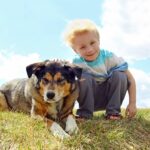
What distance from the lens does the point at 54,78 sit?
6.78 metres

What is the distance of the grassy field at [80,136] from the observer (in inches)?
233

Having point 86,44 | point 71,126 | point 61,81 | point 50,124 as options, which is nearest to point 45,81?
point 61,81

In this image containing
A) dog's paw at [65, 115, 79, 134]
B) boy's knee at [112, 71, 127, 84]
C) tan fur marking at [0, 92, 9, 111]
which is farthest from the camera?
tan fur marking at [0, 92, 9, 111]

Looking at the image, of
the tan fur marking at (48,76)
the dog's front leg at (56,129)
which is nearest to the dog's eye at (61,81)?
the tan fur marking at (48,76)

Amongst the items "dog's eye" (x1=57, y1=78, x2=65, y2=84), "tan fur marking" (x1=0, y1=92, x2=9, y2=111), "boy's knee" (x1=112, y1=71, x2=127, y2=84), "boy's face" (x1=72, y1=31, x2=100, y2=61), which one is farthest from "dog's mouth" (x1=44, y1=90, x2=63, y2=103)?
"tan fur marking" (x1=0, y1=92, x2=9, y2=111)

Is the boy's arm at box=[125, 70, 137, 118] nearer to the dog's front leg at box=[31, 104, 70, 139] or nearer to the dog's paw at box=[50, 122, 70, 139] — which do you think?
the dog's front leg at box=[31, 104, 70, 139]

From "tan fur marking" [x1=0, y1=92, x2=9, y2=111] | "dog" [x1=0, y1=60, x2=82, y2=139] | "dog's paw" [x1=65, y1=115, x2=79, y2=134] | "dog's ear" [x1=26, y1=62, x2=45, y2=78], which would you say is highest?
"dog's ear" [x1=26, y1=62, x2=45, y2=78]

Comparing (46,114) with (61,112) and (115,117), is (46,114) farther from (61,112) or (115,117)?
(115,117)

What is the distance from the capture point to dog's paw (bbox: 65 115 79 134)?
21.4 ft

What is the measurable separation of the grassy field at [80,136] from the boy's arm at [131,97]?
20.6 inches

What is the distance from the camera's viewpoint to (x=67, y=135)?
622 cm

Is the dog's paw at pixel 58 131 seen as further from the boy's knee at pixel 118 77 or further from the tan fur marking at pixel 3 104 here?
the tan fur marking at pixel 3 104

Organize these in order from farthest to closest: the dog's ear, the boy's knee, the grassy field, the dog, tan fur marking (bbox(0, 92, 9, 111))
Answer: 1. tan fur marking (bbox(0, 92, 9, 111))
2. the boy's knee
3. the dog's ear
4. the dog
5. the grassy field

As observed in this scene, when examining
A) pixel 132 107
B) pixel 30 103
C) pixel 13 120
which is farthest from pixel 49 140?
pixel 132 107
